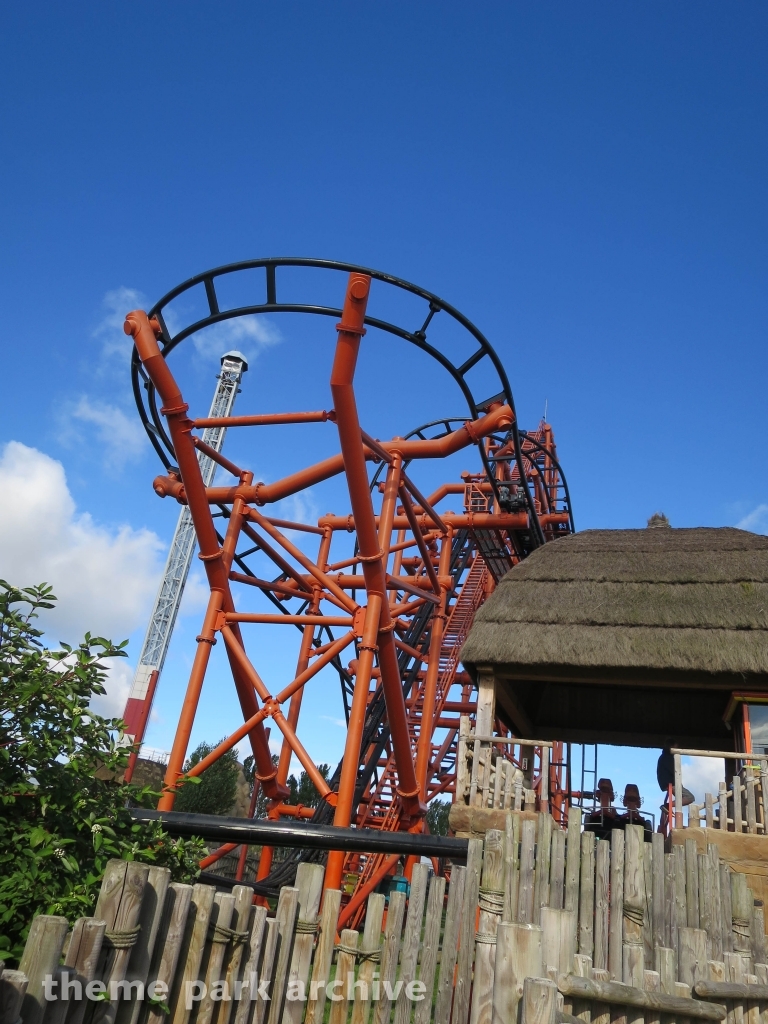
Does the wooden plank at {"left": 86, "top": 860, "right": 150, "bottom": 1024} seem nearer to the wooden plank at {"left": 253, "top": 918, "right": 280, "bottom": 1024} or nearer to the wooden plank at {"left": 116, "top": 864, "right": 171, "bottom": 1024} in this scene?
the wooden plank at {"left": 116, "top": 864, "right": 171, "bottom": 1024}

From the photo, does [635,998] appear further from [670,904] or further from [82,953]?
[82,953]

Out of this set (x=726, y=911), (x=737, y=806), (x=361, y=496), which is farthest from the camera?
(x=361, y=496)

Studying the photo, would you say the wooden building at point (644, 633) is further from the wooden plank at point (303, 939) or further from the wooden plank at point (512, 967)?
the wooden plank at point (303, 939)

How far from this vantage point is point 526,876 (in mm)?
4219

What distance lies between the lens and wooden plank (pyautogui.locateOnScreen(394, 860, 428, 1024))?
3.14m

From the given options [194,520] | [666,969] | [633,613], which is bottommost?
[666,969]

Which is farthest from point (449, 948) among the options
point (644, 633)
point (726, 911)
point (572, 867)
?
point (644, 633)

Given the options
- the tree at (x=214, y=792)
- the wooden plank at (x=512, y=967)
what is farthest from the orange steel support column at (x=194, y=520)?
the tree at (x=214, y=792)

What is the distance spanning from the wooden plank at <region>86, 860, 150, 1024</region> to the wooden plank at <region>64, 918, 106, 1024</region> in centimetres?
7

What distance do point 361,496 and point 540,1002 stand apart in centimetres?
631

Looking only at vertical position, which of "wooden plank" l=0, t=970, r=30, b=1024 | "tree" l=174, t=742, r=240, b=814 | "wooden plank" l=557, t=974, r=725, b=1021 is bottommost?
"wooden plank" l=0, t=970, r=30, b=1024

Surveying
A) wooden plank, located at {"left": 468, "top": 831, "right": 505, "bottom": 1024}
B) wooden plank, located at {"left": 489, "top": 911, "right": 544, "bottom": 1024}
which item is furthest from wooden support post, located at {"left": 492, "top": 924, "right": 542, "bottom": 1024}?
wooden plank, located at {"left": 468, "top": 831, "right": 505, "bottom": 1024}

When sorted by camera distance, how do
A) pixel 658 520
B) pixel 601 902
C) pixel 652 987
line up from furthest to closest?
pixel 658 520
pixel 601 902
pixel 652 987

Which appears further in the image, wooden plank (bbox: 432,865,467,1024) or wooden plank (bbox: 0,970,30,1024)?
wooden plank (bbox: 432,865,467,1024)
